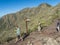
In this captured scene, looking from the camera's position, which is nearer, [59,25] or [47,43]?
[47,43]

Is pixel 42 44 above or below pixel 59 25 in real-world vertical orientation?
below

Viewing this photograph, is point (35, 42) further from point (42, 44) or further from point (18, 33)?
point (18, 33)

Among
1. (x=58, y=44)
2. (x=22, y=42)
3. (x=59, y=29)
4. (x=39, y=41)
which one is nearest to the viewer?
(x=58, y=44)

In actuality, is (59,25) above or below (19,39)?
above

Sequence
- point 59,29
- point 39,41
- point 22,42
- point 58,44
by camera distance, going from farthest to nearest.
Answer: point 59,29 → point 22,42 → point 39,41 → point 58,44

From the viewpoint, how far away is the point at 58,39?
83.7ft

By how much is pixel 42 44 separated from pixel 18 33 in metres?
5.26

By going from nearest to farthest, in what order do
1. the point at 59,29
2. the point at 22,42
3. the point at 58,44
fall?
the point at 58,44, the point at 22,42, the point at 59,29

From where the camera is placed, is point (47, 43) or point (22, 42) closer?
point (47, 43)

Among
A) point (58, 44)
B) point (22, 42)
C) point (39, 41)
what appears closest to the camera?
point (58, 44)

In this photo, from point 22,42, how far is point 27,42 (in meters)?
1.30

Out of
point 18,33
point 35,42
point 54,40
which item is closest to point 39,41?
point 35,42

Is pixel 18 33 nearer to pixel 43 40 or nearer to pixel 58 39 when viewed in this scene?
pixel 43 40

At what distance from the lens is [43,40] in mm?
25844
